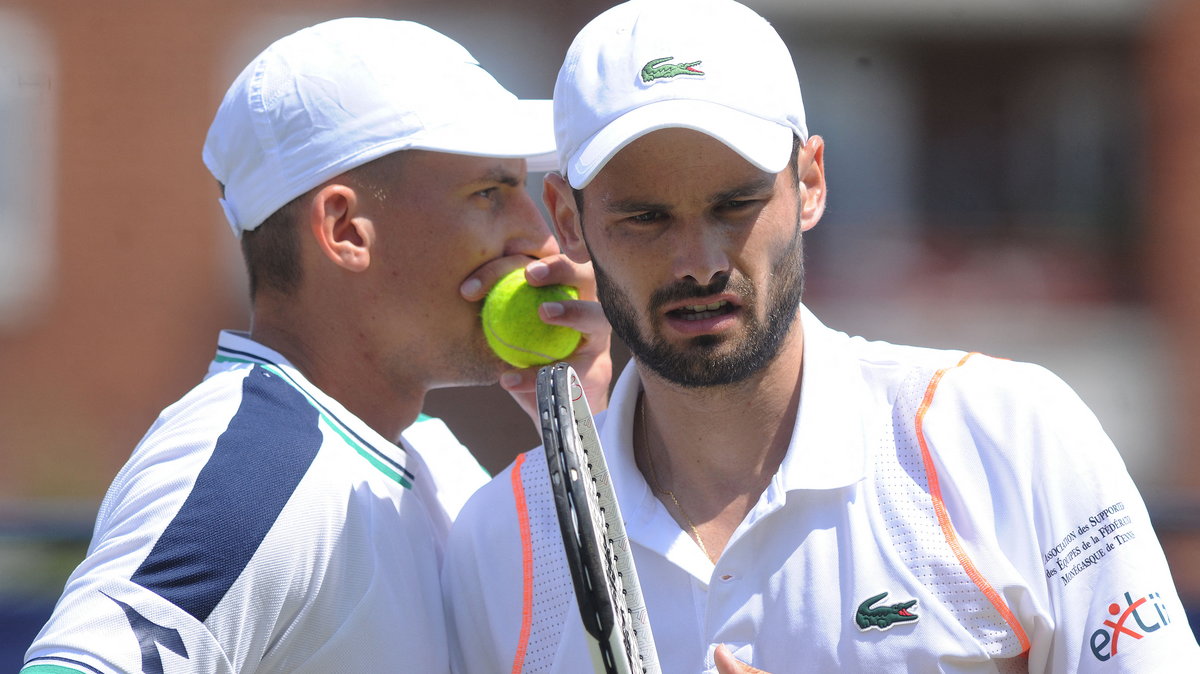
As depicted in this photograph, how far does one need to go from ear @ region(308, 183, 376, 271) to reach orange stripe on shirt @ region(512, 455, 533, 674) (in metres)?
0.76

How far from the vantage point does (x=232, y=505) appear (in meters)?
2.88

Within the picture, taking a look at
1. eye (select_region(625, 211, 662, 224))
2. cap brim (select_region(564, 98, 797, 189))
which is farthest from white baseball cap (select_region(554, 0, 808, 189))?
eye (select_region(625, 211, 662, 224))

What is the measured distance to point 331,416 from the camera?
10.8 ft

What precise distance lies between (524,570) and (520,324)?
31.1 inches

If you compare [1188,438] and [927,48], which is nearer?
[1188,438]

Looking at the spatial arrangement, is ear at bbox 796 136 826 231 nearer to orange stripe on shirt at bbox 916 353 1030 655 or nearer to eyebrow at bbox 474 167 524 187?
orange stripe on shirt at bbox 916 353 1030 655

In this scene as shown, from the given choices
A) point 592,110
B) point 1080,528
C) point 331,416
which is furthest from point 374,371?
point 1080,528

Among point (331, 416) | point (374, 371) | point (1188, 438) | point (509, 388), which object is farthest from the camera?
point (1188, 438)

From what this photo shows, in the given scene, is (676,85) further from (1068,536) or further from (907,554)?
(1068,536)

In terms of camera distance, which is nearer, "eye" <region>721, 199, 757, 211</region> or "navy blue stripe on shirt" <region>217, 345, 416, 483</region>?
"eye" <region>721, 199, 757, 211</region>

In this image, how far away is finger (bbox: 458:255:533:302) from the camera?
3617 mm

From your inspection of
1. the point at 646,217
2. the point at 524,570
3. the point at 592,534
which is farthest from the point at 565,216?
the point at 592,534

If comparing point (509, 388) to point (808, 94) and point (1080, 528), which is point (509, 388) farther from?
point (808, 94)

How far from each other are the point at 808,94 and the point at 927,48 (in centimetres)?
117
